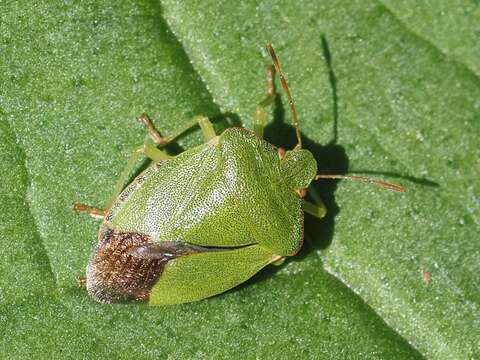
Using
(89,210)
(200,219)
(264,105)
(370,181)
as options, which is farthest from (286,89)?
(89,210)

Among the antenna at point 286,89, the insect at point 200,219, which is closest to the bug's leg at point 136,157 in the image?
the insect at point 200,219

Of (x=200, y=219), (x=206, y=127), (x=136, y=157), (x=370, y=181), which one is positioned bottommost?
(x=370, y=181)

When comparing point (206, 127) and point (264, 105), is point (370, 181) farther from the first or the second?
point (206, 127)

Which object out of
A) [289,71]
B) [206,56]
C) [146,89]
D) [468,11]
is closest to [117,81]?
[146,89]

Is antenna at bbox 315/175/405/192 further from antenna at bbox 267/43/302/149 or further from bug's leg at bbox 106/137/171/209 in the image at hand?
bug's leg at bbox 106/137/171/209

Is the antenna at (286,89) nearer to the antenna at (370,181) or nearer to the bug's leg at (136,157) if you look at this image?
the antenna at (370,181)
